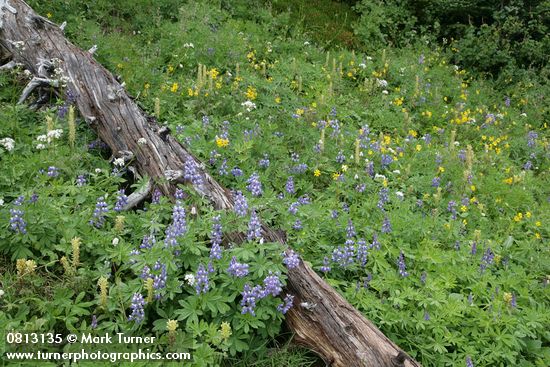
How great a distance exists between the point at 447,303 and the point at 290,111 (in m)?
3.33

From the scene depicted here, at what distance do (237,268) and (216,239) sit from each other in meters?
0.30

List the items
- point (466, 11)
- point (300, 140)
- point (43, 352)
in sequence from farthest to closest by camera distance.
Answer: point (466, 11), point (300, 140), point (43, 352)

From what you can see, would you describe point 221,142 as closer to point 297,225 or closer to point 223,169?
point 223,169

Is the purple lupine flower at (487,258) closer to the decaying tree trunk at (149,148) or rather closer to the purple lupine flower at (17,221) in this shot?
the decaying tree trunk at (149,148)

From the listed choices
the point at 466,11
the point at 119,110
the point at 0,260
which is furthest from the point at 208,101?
the point at 466,11

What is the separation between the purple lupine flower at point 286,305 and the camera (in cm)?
346

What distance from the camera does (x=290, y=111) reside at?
6633 mm

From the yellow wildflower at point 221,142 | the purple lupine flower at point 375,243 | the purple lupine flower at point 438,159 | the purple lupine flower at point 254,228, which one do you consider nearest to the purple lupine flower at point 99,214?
the purple lupine flower at point 254,228

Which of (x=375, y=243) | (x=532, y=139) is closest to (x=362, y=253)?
(x=375, y=243)

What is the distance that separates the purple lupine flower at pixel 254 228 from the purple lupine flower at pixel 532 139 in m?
5.44

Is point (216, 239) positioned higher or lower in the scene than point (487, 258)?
higher

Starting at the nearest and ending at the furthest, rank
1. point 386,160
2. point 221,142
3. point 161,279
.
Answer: point 161,279 → point 221,142 → point 386,160

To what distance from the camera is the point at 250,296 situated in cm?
337

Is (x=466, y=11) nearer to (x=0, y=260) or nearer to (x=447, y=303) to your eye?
(x=447, y=303)
